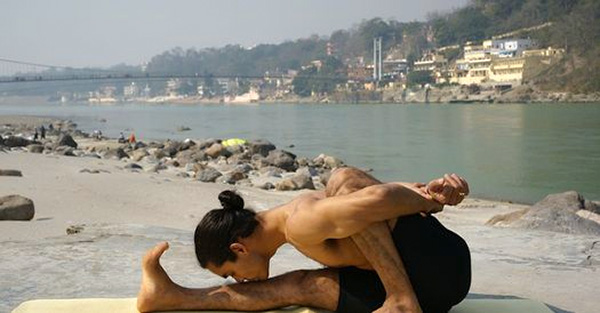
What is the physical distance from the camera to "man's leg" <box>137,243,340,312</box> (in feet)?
7.30

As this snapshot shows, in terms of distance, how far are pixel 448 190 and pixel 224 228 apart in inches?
26.0

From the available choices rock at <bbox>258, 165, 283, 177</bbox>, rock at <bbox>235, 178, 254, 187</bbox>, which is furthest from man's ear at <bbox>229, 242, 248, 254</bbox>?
→ rock at <bbox>258, 165, 283, 177</bbox>

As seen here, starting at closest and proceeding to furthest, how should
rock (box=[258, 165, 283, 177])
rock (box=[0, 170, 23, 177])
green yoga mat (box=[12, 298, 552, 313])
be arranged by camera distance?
green yoga mat (box=[12, 298, 552, 313]) → rock (box=[0, 170, 23, 177]) → rock (box=[258, 165, 283, 177])

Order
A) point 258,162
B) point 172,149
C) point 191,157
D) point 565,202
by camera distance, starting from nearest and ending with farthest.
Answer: point 565,202 → point 258,162 → point 191,157 → point 172,149

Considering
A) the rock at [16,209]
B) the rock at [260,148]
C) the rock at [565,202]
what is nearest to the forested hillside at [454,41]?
the rock at [260,148]

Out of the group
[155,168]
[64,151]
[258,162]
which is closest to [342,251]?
[155,168]

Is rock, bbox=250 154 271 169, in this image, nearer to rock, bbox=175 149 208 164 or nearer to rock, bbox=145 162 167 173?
rock, bbox=175 149 208 164

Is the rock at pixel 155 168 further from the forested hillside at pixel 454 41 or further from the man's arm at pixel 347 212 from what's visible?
the forested hillside at pixel 454 41

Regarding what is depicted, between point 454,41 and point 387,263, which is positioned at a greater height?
point 454,41

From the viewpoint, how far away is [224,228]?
7.06 ft

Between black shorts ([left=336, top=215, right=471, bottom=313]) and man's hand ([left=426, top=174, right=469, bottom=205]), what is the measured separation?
0.07 metres

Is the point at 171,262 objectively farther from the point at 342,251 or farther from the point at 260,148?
the point at 260,148

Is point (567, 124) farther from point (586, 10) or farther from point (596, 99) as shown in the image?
point (586, 10)

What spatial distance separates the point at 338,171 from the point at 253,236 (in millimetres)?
315
